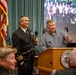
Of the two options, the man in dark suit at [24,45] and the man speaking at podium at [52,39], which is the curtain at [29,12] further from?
the man speaking at podium at [52,39]

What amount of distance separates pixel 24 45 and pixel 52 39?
554 millimetres

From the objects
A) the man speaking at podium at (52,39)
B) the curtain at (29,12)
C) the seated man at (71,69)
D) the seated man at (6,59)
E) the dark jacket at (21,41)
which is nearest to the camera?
the seated man at (71,69)

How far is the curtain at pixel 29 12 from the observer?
6.59 meters

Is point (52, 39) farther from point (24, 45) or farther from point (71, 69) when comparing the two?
point (71, 69)

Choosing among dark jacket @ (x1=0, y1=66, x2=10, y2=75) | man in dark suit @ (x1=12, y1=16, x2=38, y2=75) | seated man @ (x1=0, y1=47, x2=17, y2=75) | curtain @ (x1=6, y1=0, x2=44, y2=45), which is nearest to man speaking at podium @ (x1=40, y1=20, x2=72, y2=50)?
man in dark suit @ (x1=12, y1=16, x2=38, y2=75)

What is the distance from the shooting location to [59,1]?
7.11 m

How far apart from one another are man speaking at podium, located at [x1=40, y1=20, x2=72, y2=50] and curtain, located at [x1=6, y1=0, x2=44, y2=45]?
1952mm

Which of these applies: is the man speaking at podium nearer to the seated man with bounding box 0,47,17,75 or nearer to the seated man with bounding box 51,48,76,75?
the seated man with bounding box 0,47,17,75

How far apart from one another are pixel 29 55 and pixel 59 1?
2.68m

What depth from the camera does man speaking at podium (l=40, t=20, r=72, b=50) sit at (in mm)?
4656

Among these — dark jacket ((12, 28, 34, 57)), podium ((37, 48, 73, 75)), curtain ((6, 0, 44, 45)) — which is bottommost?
podium ((37, 48, 73, 75))

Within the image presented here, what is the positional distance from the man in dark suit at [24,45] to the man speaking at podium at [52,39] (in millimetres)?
275

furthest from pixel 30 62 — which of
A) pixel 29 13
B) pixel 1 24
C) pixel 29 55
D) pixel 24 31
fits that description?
pixel 29 13

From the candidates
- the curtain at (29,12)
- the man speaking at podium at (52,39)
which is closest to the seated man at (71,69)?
the man speaking at podium at (52,39)
